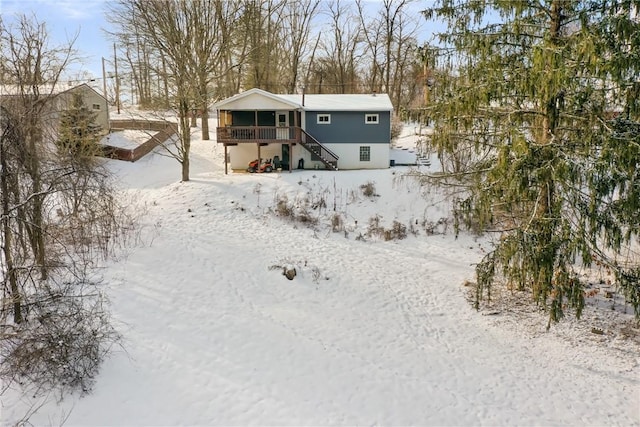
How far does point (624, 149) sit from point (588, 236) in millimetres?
1641

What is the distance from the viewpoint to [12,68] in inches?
347

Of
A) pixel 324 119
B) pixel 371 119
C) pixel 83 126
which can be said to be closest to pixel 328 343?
pixel 324 119

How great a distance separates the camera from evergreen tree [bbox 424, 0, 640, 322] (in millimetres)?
7211

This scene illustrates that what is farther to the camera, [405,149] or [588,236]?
[405,149]

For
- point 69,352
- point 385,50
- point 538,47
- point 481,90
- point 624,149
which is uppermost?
point 385,50

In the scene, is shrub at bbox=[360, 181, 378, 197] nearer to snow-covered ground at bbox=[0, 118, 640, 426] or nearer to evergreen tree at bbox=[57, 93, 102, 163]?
snow-covered ground at bbox=[0, 118, 640, 426]

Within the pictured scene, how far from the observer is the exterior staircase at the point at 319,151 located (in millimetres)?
22078

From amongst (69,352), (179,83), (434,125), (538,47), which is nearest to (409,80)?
(179,83)

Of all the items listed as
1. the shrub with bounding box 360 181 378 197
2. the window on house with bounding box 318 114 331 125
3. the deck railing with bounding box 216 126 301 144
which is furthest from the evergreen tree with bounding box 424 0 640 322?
the window on house with bounding box 318 114 331 125

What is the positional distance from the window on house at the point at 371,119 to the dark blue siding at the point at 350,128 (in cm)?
12

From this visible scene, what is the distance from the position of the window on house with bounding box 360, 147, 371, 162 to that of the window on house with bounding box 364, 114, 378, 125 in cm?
140

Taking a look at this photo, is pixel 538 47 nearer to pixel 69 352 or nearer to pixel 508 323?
pixel 508 323

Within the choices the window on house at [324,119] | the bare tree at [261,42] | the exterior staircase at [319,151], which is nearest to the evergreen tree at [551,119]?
the exterior staircase at [319,151]

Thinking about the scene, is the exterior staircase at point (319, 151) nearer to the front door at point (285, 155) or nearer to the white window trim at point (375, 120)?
the front door at point (285, 155)
